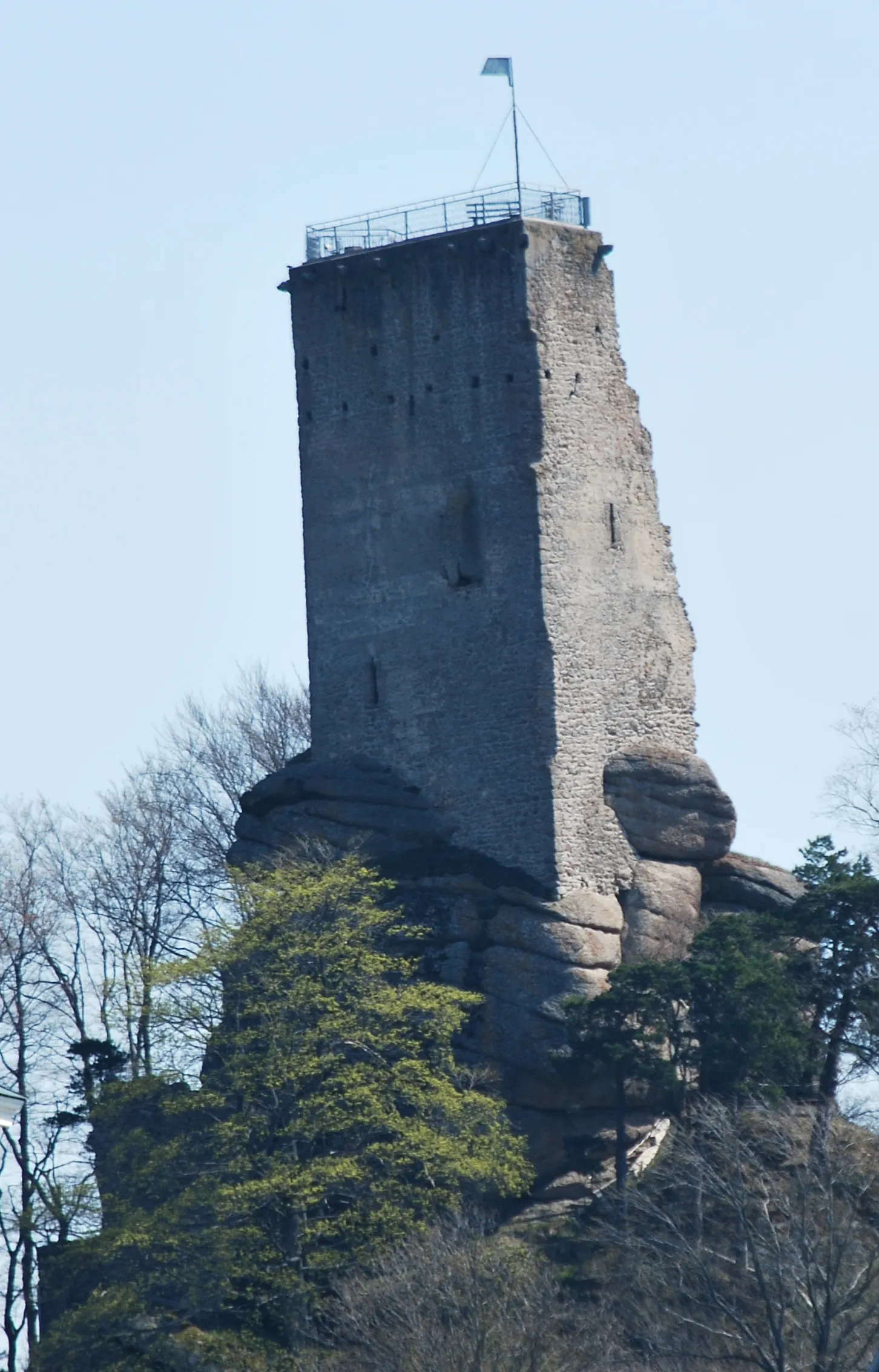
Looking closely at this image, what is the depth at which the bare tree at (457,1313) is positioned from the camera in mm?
44750

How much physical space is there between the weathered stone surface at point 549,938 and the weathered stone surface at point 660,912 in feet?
2.58

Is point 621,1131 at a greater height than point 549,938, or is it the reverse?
point 549,938

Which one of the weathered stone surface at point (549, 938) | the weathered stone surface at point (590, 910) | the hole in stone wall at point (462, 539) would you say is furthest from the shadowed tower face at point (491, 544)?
the weathered stone surface at point (549, 938)

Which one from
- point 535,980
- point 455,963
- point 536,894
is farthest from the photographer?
point 536,894

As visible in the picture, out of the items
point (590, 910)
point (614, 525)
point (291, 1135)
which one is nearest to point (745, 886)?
point (590, 910)

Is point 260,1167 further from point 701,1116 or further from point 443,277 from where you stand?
point 443,277

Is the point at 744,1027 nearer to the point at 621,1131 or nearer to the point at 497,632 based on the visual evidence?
the point at 621,1131

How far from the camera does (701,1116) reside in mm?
50500

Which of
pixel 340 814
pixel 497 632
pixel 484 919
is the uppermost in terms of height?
pixel 497 632

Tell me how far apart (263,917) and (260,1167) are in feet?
11.9

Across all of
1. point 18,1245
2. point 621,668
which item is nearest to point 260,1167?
point 18,1245

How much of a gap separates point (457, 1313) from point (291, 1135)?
490cm

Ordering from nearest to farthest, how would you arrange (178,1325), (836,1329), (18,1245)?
1. (836,1329)
2. (178,1325)
3. (18,1245)

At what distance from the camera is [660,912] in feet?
178
